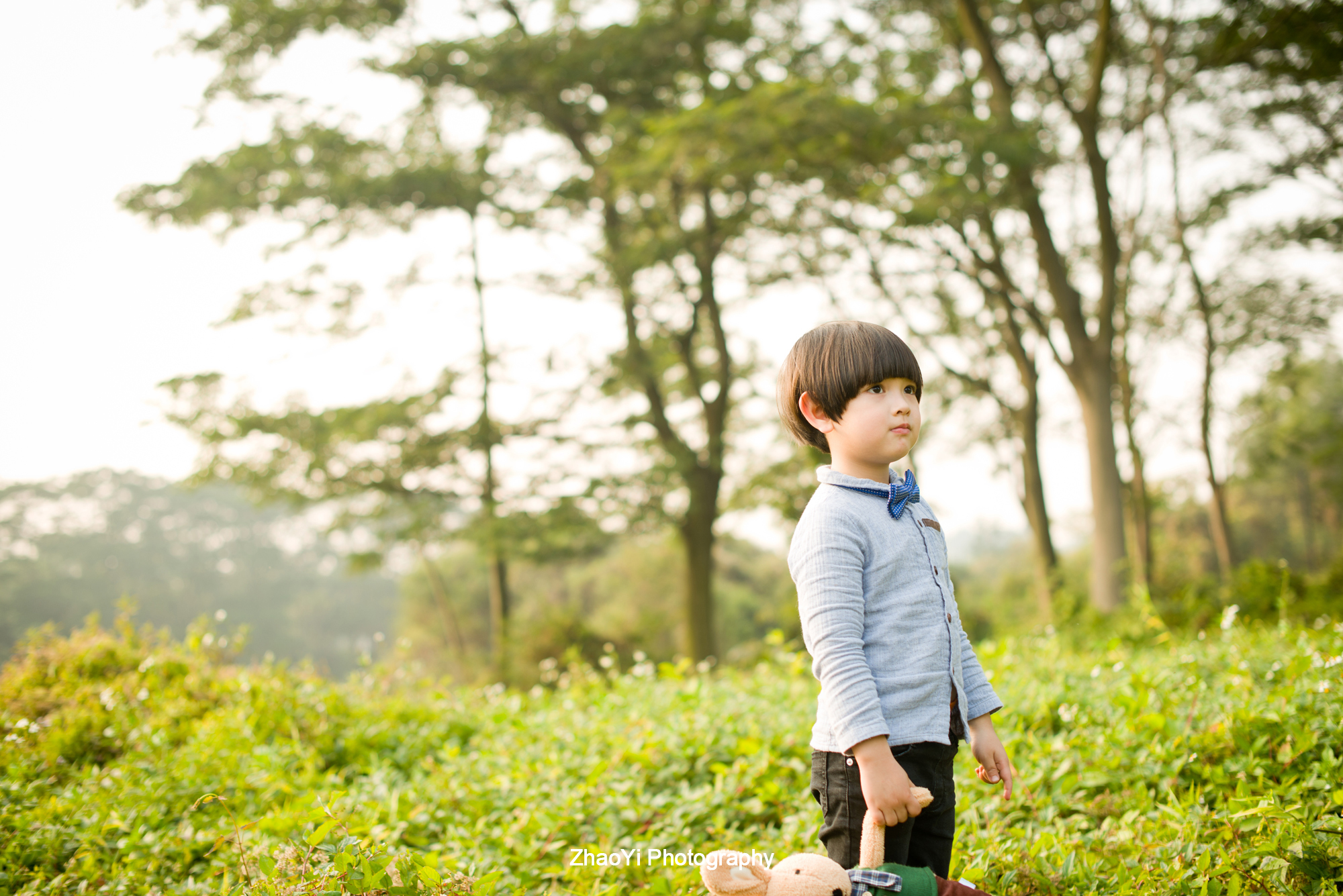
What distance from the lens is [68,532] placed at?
73.3 ft

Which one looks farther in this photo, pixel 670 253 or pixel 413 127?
pixel 413 127

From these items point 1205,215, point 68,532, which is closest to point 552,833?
point 1205,215

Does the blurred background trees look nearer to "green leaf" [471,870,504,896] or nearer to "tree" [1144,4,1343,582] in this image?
"tree" [1144,4,1343,582]

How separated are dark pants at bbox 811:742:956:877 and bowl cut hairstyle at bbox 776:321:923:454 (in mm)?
753

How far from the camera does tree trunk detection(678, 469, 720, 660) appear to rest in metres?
12.3

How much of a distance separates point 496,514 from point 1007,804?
918cm

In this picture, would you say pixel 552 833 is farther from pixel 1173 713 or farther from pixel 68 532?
pixel 68 532

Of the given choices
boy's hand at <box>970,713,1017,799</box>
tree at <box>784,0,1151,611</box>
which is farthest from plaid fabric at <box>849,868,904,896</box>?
tree at <box>784,0,1151,611</box>

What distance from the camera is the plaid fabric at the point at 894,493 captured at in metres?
1.86

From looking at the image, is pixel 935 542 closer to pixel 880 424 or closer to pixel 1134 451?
pixel 880 424

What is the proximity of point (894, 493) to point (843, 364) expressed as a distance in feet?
1.06

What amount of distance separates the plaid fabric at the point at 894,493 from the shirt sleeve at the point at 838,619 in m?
0.11

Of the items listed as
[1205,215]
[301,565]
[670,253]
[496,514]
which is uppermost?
[1205,215]

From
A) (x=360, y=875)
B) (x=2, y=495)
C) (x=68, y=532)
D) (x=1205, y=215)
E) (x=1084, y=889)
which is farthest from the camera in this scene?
(x=68, y=532)
